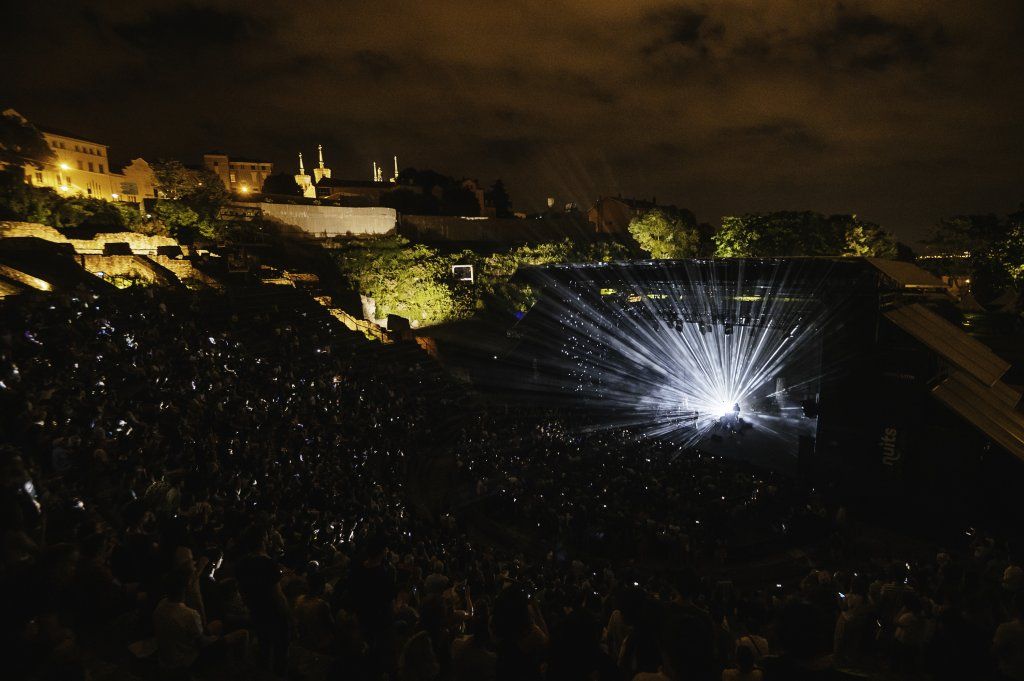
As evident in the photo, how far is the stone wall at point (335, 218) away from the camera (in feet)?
109

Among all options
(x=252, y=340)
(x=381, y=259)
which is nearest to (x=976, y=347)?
(x=252, y=340)

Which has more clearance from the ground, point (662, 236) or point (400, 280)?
point (662, 236)

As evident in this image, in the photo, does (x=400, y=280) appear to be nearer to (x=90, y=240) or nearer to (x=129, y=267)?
(x=129, y=267)

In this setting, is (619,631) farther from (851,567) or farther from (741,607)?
(851,567)

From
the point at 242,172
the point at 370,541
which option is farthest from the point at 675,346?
the point at 242,172

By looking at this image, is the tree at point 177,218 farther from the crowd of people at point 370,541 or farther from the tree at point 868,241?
the tree at point 868,241

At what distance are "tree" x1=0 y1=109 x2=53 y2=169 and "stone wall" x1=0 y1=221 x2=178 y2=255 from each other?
9862mm

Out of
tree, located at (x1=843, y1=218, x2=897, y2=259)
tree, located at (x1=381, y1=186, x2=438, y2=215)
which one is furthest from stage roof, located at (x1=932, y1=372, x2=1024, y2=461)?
tree, located at (x1=381, y1=186, x2=438, y2=215)

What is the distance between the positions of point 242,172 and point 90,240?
4179 centimetres

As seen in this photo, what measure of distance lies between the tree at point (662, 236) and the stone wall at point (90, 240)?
29.6 meters

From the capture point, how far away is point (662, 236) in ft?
115

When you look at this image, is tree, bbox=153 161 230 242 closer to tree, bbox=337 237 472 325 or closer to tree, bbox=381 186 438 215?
tree, bbox=337 237 472 325

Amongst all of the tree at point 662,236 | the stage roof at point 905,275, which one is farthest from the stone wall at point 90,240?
the tree at point 662,236

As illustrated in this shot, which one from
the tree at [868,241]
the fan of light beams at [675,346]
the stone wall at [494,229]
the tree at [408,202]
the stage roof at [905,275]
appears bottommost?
the fan of light beams at [675,346]
